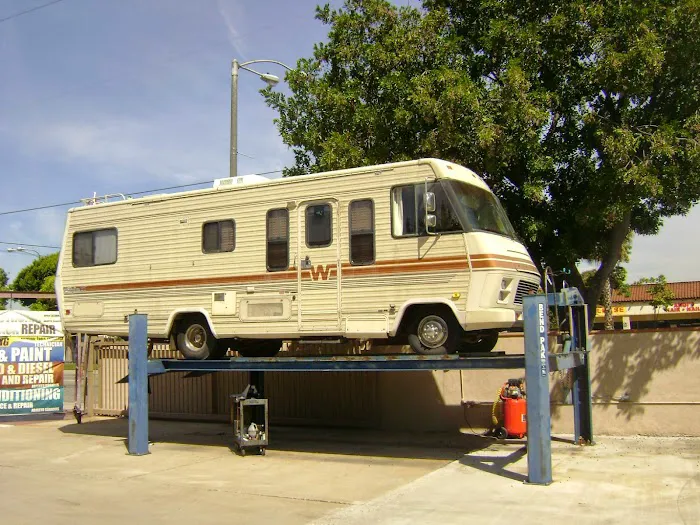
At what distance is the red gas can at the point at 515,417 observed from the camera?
41.3ft

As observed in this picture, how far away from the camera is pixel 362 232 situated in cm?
1068

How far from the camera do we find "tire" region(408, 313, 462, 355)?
10.0m

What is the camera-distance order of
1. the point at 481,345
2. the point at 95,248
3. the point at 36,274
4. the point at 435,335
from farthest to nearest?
the point at 36,274 < the point at 95,248 < the point at 481,345 < the point at 435,335

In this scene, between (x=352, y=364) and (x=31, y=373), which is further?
(x=31, y=373)

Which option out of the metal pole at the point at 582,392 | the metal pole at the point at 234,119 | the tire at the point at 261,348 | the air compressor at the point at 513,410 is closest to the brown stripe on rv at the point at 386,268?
the tire at the point at 261,348

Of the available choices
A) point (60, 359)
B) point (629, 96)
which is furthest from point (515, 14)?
point (60, 359)

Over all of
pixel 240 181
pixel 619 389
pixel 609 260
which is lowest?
pixel 619 389

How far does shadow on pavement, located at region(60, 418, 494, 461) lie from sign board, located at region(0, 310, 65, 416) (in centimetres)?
135

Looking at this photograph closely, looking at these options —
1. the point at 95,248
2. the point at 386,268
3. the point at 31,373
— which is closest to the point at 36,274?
the point at 31,373

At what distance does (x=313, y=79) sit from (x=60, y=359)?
920 centimetres

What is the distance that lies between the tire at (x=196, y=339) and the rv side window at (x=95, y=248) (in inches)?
75.2

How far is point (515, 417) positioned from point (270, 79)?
9.64 m

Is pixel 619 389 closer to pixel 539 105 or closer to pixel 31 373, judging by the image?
pixel 539 105

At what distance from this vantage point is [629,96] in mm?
12883
